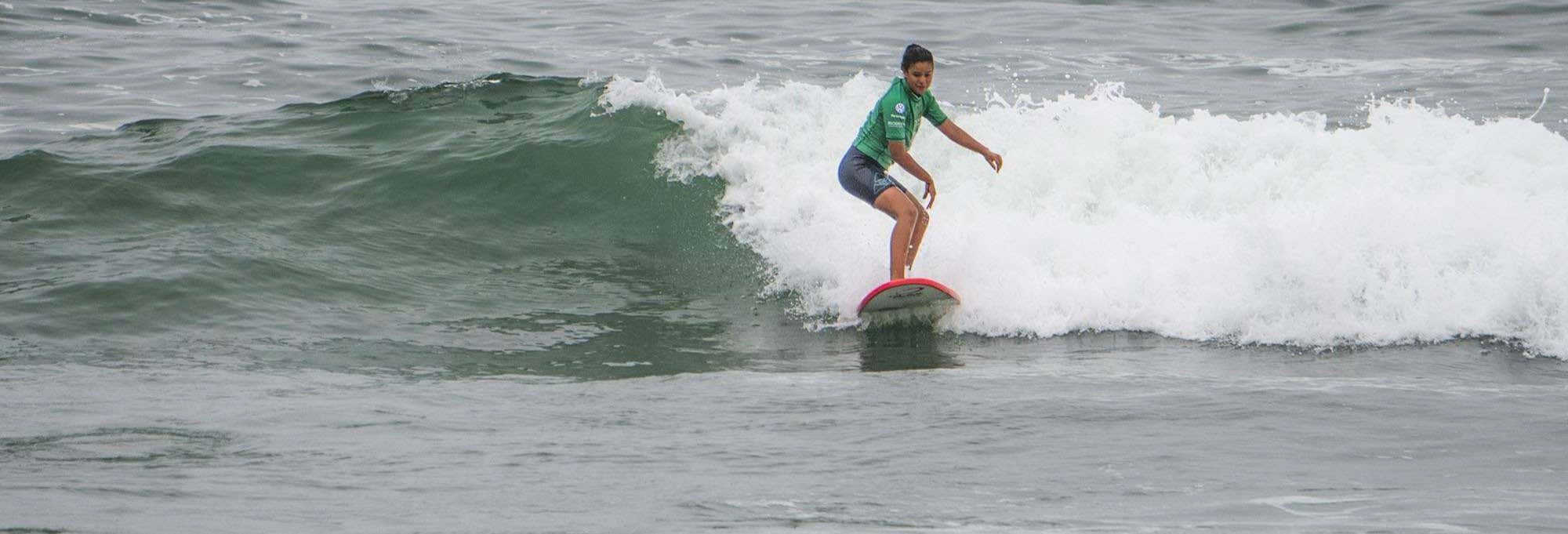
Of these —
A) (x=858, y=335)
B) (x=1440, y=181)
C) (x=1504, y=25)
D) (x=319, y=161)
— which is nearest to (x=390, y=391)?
(x=858, y=335)

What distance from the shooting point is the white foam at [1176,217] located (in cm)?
892

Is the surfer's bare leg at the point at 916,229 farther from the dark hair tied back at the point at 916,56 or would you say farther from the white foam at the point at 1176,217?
the dark hair tied back at the point at 916,56

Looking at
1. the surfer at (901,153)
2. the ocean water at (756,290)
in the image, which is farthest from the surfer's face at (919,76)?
the ocean water at (756,290)

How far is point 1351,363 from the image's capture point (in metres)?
8.01

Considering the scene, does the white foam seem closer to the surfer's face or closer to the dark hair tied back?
the surfer's face

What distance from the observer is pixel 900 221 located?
354 inches

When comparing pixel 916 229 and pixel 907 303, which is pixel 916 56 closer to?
pixel 916 229

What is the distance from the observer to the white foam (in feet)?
29.3

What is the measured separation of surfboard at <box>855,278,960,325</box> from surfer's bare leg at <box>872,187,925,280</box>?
0.42ft

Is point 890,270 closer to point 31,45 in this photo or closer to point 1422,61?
point 1422,61

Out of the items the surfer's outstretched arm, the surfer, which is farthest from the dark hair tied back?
the surfer's outstretched arm

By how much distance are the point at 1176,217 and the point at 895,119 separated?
283 centimetres

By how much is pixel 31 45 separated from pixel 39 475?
14106 mm

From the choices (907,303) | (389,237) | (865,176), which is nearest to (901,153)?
(865,176)
